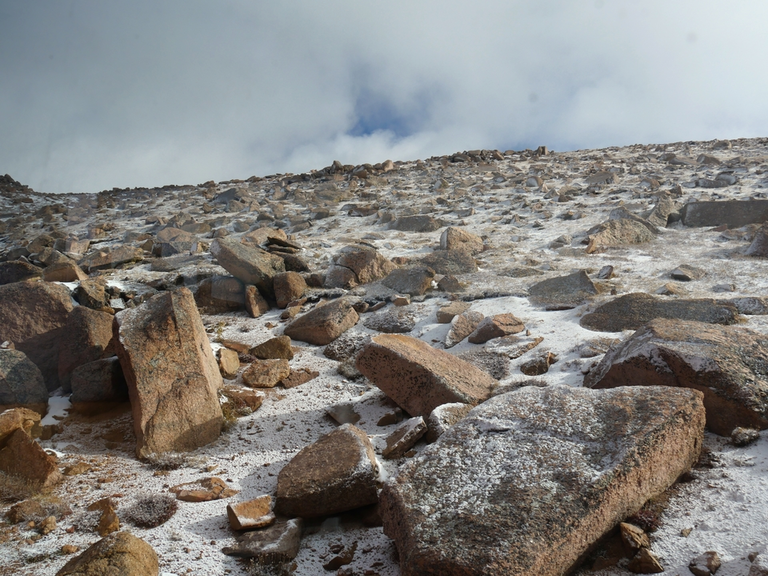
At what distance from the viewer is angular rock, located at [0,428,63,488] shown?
292cm

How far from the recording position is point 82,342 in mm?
4418

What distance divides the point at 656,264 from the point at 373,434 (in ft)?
15.8

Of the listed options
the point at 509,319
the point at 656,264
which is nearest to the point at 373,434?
the point at 509,319

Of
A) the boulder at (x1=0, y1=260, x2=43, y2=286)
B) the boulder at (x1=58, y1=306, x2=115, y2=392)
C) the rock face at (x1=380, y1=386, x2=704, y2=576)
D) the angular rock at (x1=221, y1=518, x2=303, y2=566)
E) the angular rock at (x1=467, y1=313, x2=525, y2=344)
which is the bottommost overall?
the angular rock at (x1=221, y1=518, x2=303, y2=566)

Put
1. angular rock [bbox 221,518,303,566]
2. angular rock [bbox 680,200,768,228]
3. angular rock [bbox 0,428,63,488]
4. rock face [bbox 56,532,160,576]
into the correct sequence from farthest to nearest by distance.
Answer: angular rock [bbox 680,200,768,228] < angular rock [bbox 0,428,63,488] < angular rock [bbox 221,518,303,566] < rock face [bbox 56,532,160,576]

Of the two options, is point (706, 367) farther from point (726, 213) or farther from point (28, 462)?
point (726, 213)

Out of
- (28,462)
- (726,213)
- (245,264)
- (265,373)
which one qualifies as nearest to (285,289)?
(245,264)

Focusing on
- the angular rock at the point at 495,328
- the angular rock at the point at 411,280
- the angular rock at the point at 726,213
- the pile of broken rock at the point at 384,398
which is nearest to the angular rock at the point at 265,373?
the pile of broken rock at the point at 384,398

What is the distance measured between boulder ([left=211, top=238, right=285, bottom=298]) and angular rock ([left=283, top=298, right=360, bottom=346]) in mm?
1070

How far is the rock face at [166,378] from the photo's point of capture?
340 centimetres

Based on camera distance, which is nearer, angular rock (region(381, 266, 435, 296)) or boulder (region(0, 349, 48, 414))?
boulder (region(0, 349, 48, 414))

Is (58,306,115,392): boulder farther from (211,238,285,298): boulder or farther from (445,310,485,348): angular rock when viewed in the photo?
(445,310,485,348): angular rock

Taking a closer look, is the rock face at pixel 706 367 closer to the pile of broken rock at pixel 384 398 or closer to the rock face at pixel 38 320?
the pile of broken rock at pixel 384 398

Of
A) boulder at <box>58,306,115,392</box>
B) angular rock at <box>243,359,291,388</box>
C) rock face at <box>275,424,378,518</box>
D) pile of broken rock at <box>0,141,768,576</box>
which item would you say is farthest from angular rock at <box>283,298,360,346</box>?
rock face at <box>275,424,378,518</box>
